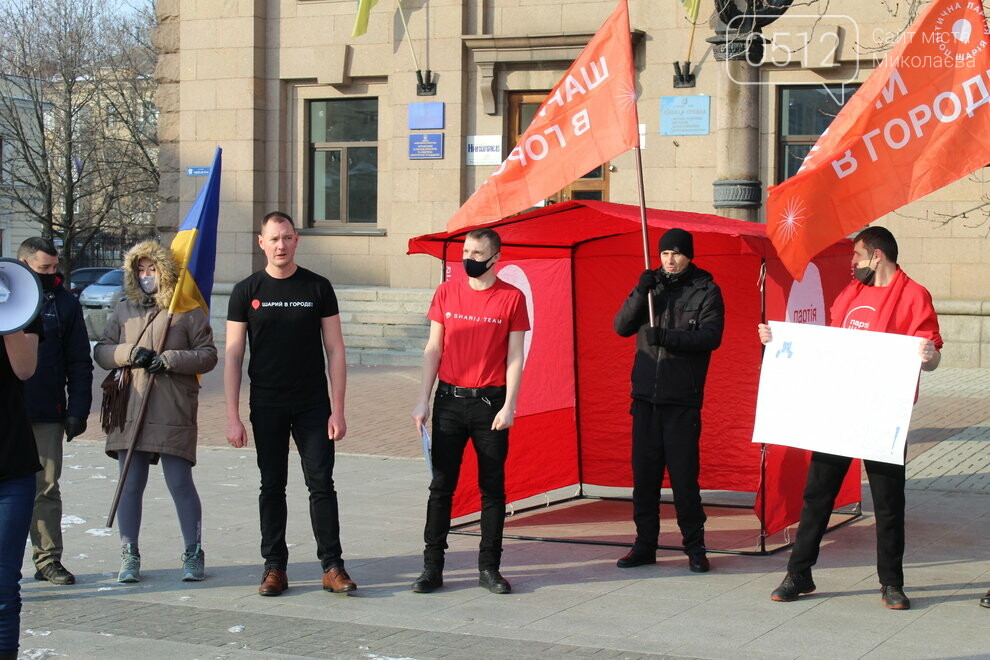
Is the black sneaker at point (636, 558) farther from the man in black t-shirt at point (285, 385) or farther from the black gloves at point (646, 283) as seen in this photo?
the man in black t-shirt at point (285, 385)

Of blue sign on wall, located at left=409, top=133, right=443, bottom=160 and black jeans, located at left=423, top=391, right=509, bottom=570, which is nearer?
black jeans, located at left=423, top=391, right=509, bottom=570

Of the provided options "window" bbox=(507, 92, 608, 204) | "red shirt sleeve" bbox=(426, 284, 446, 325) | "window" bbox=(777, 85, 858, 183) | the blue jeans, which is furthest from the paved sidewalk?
"window" bbox=(507, 92, 608, 204)

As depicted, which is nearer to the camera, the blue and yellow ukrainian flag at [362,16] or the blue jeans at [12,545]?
the blue jeans at [12,545]

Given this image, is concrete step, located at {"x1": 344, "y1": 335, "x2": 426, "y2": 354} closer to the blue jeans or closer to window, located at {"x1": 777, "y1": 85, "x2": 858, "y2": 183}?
window, located at {"x1": 777, "y1": 85, "x2": 858, "y2": 183}

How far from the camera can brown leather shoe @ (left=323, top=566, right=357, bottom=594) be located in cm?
647

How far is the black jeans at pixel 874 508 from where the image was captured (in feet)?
20.4

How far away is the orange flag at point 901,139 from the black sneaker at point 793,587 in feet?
4.87

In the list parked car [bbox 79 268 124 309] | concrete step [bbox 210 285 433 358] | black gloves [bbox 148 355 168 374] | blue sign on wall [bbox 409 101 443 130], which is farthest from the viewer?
parked car [bbox 79 268 124 309]

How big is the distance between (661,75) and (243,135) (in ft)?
23.5

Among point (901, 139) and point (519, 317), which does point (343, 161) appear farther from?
point (901, 139)

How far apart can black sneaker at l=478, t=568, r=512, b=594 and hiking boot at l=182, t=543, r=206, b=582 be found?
149cm

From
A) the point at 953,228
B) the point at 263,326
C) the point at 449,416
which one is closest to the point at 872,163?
the point at 449,416

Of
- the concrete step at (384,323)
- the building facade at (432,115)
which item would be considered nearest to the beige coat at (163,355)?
the concrete step at (384,323)

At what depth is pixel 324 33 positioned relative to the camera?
839 inches
